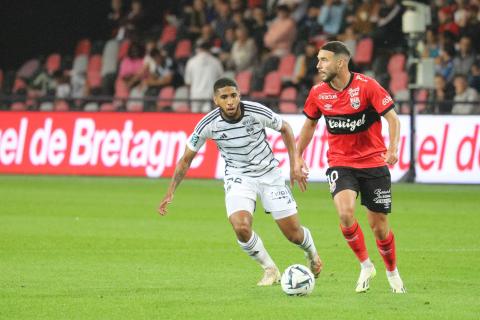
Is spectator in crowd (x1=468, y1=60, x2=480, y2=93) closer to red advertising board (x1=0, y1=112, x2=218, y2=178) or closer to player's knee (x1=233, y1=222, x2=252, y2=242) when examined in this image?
red advertising board (x1=0, y1=112, x2=218, y2=178)

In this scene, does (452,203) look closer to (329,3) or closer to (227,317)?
(329,3)

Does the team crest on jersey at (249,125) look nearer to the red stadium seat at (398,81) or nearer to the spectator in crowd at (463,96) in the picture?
the spectator in crowd at (463,96)

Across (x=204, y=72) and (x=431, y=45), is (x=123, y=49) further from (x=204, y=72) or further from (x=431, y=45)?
(x=431, y=45)

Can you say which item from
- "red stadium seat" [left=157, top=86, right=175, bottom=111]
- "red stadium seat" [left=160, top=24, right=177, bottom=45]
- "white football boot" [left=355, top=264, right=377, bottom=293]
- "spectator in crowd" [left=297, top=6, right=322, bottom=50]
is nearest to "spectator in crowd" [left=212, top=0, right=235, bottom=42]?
"red stadium seat" [left=160, top=24, right=177, bottom=45]

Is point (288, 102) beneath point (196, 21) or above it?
beneath

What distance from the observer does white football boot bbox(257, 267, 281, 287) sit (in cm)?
1102

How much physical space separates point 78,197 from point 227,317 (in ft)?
39.9

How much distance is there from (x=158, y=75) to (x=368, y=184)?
18.3 m

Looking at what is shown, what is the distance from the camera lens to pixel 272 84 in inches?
1090

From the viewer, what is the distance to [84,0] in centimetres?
3338

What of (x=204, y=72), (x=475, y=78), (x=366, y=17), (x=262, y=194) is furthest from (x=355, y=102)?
(x=366, y=17)

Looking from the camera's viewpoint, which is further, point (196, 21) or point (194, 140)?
point (196, 21)

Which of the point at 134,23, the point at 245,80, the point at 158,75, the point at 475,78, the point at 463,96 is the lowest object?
the point at 463,96

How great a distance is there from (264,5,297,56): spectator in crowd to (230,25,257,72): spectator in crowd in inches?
16.6
